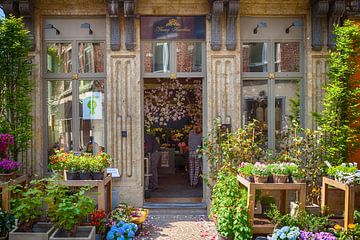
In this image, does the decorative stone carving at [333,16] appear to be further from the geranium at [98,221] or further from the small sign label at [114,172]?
the geranium at [98,221]

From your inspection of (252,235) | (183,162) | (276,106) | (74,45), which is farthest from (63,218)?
(183,162)

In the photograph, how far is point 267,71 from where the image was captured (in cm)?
852

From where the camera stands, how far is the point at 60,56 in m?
8.49

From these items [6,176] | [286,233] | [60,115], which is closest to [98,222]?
[6,176]

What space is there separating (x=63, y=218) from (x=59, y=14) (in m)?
4.32

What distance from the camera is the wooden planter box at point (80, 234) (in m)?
5.48

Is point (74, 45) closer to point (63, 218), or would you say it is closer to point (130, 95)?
point (130, 95)

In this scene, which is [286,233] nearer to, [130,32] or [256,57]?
[256,57]

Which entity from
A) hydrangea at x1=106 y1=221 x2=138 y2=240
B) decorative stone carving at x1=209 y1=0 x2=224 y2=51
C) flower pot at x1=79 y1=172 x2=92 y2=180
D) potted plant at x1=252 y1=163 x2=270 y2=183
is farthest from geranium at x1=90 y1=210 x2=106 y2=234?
decorative stone carving at x1=209 y1=0 x2=224 y2=51

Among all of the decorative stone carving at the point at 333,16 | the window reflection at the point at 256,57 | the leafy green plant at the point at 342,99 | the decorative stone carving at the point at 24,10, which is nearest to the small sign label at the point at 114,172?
the decorative stone carving at the point at 24,10

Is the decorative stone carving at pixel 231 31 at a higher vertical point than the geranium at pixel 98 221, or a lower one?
higher

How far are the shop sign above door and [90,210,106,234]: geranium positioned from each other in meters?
3.53

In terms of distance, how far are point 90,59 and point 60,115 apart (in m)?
1.22

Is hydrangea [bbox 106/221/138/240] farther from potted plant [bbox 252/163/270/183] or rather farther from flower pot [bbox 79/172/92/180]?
potted plant [bbox 252/163/270/183]
